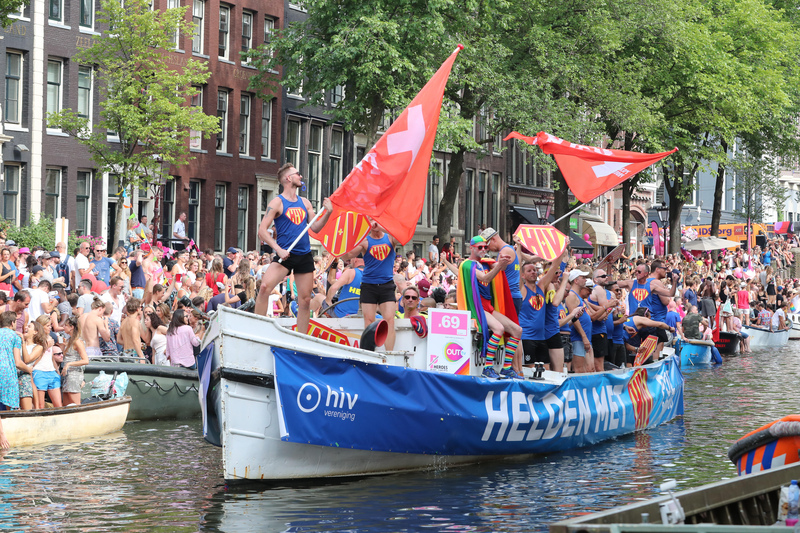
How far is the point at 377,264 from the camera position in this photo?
13.2m

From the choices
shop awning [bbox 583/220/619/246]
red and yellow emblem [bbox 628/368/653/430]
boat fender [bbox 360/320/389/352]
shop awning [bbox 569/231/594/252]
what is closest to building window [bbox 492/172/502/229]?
shop awning [bbox 569/231/594/252]

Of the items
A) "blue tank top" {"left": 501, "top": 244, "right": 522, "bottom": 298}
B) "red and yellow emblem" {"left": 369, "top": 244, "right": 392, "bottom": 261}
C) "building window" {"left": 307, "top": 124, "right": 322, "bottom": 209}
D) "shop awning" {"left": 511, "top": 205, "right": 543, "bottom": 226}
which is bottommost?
"blue tank top" {"left": 501, "top": 244, "right": 522, "bottom": 298}

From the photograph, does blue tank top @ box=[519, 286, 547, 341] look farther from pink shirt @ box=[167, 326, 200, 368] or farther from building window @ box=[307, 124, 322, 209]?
building window @ box=[307, 124, 322, 209]

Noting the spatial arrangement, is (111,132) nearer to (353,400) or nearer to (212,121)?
(212,121)

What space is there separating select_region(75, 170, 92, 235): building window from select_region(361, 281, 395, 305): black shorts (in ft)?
76.2

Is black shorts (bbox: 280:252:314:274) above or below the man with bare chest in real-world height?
above

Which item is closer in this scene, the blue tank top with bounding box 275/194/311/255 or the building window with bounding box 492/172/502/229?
the blue tank top with bounding box 275/194/311/255

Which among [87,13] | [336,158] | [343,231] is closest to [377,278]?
[343,231]

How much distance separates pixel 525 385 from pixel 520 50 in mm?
25933

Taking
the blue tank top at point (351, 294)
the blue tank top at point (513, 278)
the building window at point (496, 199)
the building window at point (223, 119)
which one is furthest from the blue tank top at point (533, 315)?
the building window at point (496, 199)

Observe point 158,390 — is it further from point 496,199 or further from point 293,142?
point 496,199

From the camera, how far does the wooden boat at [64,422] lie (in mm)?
14391

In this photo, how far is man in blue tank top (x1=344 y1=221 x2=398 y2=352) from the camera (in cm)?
1324

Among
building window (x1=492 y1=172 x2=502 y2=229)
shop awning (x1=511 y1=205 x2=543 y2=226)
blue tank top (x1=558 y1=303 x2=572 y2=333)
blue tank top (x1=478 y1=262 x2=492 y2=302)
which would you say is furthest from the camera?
shop awning (x1=511 y1=205 x2=543 y2=226)
